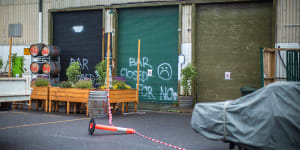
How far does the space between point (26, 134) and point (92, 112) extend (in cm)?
407

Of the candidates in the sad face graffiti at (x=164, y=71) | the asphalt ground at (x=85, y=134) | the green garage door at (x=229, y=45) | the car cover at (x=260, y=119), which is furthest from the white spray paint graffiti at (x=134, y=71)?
the car cover at (x=260, y=119)

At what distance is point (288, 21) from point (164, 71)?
7013 mm

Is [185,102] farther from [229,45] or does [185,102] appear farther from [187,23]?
[187,23]

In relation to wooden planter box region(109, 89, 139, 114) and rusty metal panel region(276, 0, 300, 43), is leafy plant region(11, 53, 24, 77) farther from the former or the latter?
rusty metal panel region(276, 0, 300, 43)

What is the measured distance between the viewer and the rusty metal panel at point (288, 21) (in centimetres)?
1677

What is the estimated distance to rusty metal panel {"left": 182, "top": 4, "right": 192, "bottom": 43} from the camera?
19.1 m

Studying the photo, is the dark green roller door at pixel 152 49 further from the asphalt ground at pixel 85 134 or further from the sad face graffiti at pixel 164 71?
the asphalt ground at pixel 85 134

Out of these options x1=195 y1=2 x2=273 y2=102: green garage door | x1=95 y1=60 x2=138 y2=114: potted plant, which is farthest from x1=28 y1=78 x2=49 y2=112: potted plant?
x1=195 y1=2 x2=273 y2=102: green garage door

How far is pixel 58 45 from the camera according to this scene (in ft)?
76.2

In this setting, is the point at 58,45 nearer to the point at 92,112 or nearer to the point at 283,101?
the point at 92,112

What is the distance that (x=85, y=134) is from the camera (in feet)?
Answer: 32.6

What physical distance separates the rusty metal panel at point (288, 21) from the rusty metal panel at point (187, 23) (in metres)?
4.54

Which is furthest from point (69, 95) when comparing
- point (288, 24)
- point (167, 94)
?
point (288, 24)

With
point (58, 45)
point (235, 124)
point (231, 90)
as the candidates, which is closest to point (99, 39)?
point (58, 45)
